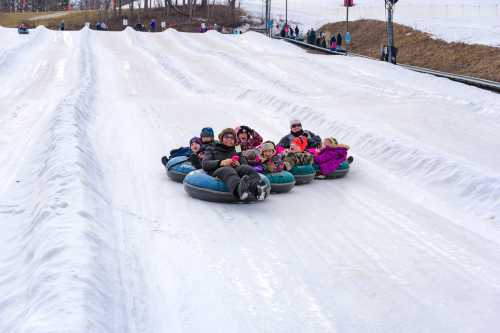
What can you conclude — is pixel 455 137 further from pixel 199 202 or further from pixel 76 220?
pixel 76 220

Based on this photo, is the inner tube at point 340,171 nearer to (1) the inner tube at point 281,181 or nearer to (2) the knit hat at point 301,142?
(2) the knit hat at point 301,142

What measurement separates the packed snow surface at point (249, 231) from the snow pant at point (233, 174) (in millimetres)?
319

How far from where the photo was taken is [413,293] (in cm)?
542

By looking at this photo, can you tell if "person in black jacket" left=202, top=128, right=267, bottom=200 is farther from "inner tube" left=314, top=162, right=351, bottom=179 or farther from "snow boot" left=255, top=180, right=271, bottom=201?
"inner tube" left=314, top=162, right=351, bottom=179

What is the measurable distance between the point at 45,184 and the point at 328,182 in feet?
12.5

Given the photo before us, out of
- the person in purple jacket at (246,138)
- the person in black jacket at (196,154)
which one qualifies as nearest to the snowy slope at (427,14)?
the person in purple jacket at (246,138)

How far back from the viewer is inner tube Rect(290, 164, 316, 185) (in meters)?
9.10

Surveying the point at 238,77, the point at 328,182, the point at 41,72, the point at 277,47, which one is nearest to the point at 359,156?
the point at 328,182

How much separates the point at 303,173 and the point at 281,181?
27.7 inches

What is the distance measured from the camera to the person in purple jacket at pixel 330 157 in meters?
9.50

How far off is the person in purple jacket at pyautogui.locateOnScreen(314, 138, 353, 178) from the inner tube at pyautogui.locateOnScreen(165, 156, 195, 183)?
1.86 m

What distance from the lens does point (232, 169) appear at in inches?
316

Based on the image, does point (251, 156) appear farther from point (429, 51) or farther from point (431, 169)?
point (429, 51)

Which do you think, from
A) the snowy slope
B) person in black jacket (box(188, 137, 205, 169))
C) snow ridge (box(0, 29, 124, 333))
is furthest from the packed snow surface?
the snowy slope
